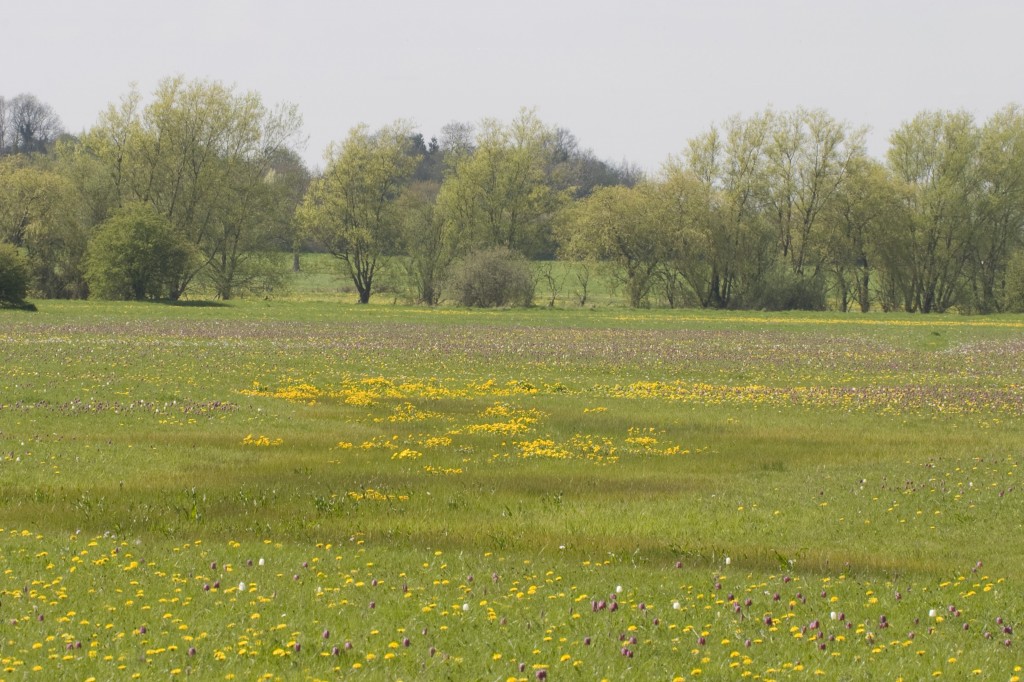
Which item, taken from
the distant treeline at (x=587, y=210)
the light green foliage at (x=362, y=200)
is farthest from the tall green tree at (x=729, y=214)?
the light green foliage at (x=362, y=200)

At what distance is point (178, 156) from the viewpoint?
309ft

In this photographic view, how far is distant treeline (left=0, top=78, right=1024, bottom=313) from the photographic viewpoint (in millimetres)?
93375

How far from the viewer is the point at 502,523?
15297 millimetres

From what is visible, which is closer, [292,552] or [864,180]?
[292,552]

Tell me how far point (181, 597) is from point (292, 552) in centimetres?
234

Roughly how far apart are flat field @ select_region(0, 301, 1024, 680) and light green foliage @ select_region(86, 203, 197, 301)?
4885cm

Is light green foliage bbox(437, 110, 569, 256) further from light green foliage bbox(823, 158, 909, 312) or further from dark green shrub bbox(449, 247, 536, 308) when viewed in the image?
light green foliage bbox(823, 158, 909, 312)

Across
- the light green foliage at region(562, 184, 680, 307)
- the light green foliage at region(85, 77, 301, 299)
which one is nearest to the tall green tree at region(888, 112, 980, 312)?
the light green foliage at region(562, 184, 680, 307)

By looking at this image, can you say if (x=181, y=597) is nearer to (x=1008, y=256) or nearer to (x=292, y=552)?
(x=292, y=552)

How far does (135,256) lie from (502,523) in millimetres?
74366

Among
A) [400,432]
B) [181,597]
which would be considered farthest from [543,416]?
[181,597]

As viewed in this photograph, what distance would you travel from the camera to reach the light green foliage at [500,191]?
102 meters

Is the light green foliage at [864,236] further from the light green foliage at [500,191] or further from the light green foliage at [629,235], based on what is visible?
the light green foliage at [500,191]

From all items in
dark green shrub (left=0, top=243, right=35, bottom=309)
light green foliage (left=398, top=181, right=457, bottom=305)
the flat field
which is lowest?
the flat field
